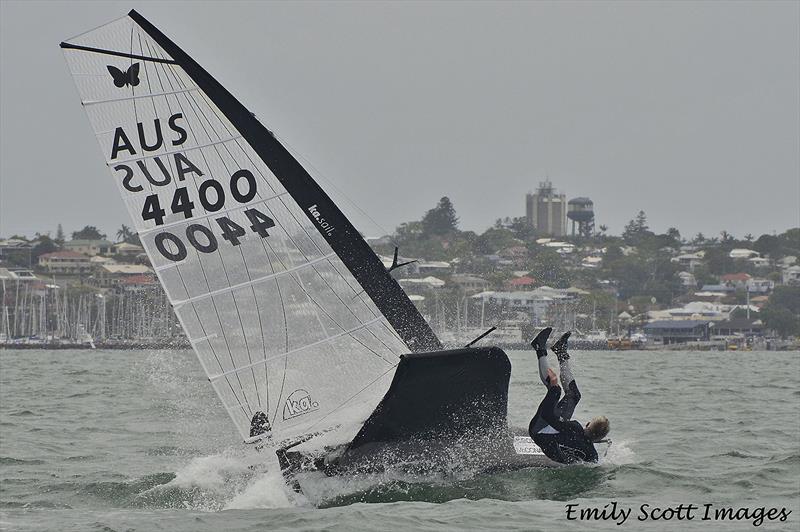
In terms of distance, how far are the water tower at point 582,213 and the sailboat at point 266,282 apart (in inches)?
6699

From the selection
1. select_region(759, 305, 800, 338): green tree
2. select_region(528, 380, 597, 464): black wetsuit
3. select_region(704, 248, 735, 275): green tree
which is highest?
select_region(704, 248, 735, 275): green tree

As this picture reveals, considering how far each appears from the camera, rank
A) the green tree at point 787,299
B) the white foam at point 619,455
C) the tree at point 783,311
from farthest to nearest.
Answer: the green tree at point 787,299 → the tree at point 783,311 → the white foam at point 619,455

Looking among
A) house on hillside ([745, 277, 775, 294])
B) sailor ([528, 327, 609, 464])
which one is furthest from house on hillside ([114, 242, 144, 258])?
sailor ([528, 327, 609, 464])

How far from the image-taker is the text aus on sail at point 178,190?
10.9 m

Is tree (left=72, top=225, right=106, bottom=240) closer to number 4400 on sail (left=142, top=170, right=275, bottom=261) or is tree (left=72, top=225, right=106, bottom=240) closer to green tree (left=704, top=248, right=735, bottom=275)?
green tree (left=704, top=248, right=735, bottom=275)

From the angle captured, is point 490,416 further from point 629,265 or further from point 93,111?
point 629,265

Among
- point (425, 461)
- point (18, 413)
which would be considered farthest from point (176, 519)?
point (18, 413)

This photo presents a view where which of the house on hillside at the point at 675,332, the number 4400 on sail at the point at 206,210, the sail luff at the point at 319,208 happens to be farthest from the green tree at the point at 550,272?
the number 4400 on sail at the point at 206,210

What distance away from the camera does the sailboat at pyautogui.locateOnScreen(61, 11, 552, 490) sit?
35.7 ft

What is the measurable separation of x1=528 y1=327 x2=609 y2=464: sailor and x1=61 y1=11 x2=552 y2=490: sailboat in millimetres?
359

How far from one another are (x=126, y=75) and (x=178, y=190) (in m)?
1.02

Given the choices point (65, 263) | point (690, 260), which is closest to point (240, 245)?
point (65, 263)

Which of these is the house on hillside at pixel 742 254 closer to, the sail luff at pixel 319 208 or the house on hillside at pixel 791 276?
the house on hillside at pixel 791 276

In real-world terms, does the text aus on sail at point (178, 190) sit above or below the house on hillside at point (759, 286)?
below
